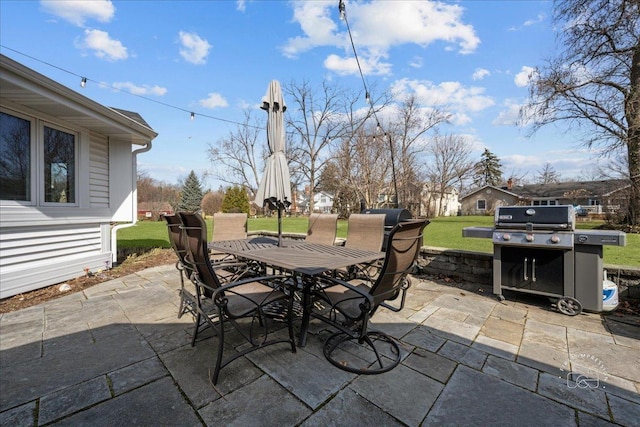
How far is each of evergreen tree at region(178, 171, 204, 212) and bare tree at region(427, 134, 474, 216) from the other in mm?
23001

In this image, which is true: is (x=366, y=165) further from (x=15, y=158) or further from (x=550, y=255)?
(x=15, y=158)

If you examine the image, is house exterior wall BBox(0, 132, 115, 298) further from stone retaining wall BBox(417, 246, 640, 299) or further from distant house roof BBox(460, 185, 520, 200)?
distant house roof BBox(460, 185, 520, 200)

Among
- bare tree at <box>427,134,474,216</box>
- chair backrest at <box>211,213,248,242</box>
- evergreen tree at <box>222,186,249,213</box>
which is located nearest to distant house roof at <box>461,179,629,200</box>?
bare tree at <box>427,134,474,216</box>

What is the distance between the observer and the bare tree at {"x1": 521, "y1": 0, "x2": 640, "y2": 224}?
864cm

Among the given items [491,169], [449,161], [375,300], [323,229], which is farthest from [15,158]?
[491,169]

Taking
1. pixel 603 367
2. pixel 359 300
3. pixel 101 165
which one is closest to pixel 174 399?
pixel 359 300

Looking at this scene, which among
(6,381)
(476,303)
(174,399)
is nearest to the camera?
(174,399)

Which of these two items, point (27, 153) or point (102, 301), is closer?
point (102, 301)

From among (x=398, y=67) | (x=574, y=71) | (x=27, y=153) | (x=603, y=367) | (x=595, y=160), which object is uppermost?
(x=398, y=67)

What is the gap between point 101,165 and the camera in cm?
513

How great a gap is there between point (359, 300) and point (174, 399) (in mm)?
1386

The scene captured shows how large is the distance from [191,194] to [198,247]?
98.2 ft

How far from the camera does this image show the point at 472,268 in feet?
14.1

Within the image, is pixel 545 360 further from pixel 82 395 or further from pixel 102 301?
pixel 102 301
